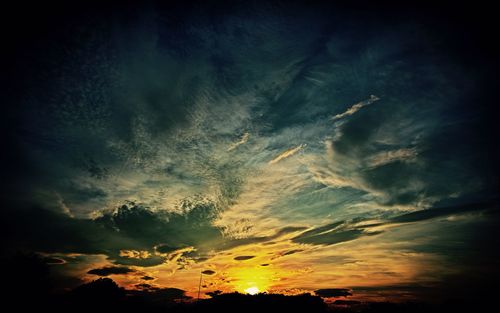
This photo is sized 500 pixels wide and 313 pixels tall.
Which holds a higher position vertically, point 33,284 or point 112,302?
point 33,284

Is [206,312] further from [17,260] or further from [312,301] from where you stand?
[17,260]

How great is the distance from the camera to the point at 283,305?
9488 cm

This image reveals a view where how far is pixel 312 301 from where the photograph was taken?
321ft

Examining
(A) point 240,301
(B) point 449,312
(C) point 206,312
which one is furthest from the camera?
(B) point 449,312

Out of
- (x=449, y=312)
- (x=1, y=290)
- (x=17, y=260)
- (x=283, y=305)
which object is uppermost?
(x=17, y=260)

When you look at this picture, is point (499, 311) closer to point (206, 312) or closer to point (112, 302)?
point (206, 312)

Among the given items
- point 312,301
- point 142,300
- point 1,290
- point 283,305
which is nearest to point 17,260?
point 1,290

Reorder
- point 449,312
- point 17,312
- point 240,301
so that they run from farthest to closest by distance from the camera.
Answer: point 449,312 < point 240,301 < point 17,312

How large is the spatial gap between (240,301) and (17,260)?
79437mm

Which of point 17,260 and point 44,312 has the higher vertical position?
point 17,260

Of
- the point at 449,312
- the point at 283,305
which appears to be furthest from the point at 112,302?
the point at 449,312

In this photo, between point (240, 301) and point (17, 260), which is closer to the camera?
point (17, 260)

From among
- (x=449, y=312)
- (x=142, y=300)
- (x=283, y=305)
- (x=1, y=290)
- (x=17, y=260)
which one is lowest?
(x=449, y=312)

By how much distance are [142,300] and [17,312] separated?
34.9m
